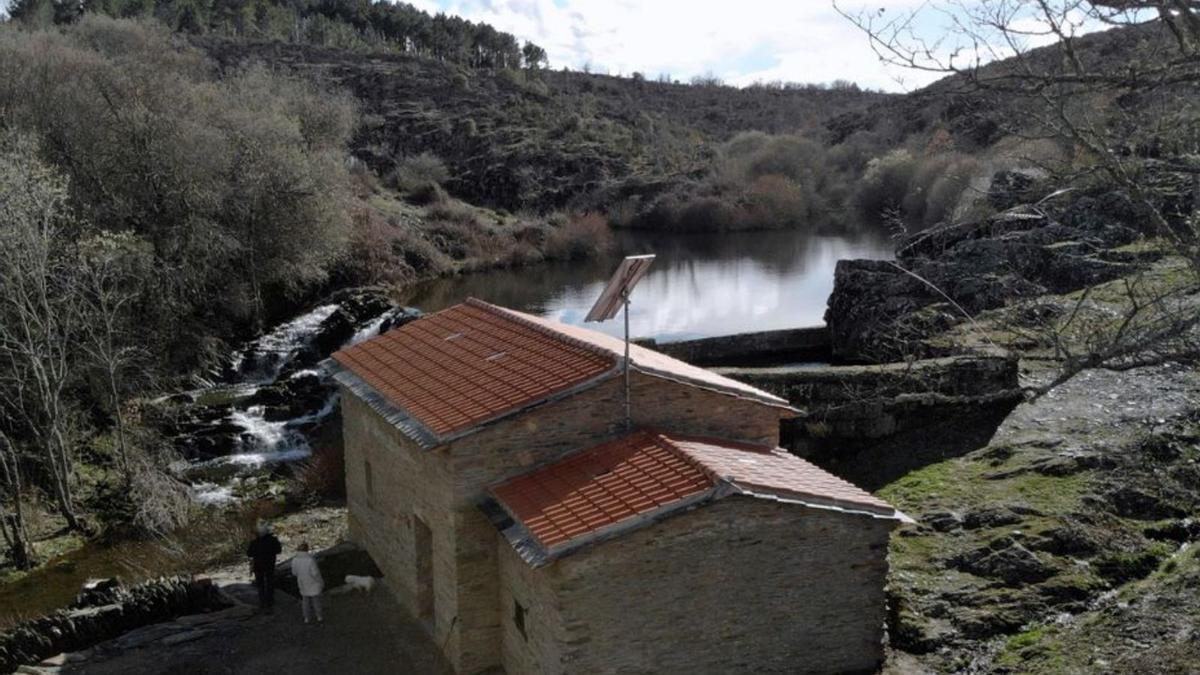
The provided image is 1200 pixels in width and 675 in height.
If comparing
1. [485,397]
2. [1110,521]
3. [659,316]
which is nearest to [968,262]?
[1110,521]

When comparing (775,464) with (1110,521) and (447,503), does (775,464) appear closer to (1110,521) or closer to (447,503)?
(447,503)

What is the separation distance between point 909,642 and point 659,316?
25822mm

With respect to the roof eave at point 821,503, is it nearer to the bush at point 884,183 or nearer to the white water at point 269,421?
the white water at point 269,421

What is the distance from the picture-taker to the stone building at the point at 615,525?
9453 mm

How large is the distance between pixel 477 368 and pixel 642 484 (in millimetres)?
3272

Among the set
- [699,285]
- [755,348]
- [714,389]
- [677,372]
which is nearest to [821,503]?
[714,389]

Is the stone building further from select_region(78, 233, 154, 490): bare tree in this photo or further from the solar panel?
select_region(78, 233, 154, 490): bare tree

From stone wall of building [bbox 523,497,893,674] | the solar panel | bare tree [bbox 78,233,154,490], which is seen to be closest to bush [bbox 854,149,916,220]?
bare tree [bbox 78,233,154,490]

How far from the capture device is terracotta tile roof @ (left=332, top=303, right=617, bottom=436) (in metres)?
11.0

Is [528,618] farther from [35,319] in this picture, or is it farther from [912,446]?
[35,319]

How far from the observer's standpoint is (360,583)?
13.2 metres

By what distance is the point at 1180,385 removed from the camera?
658 inches

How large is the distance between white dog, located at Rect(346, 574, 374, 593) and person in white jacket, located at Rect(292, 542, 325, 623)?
0.57 metres

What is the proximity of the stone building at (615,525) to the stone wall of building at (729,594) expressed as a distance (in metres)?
0.01
